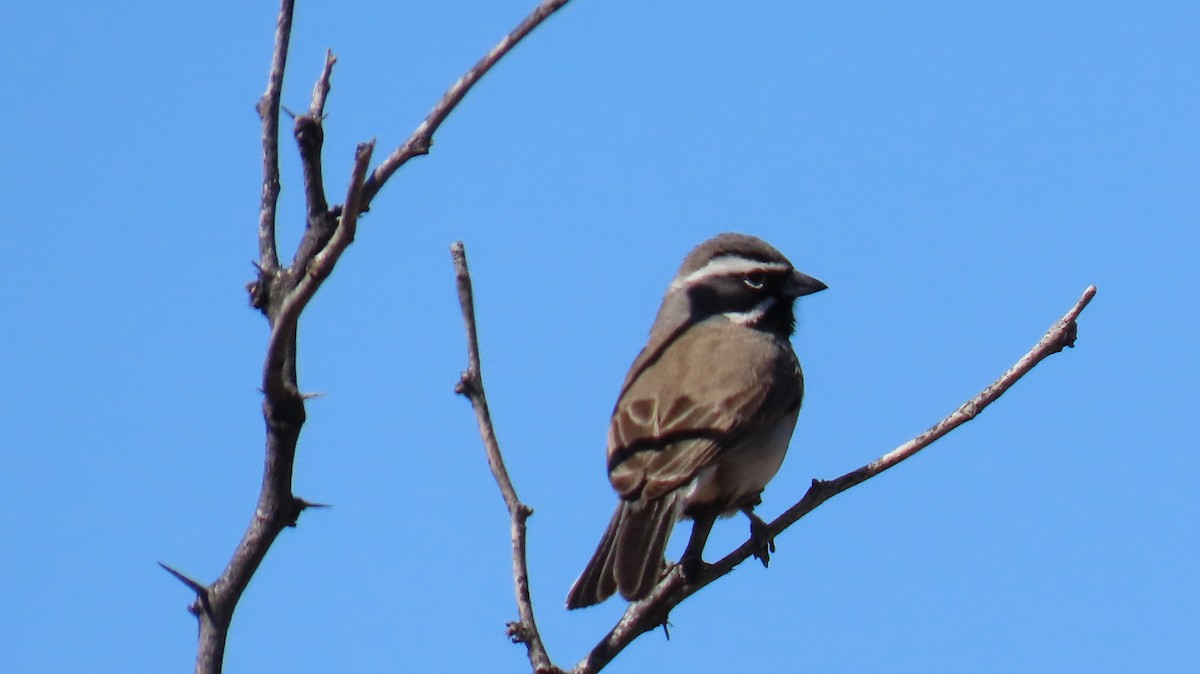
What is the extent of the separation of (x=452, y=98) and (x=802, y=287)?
600 centimetres

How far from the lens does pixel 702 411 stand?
8.06 m

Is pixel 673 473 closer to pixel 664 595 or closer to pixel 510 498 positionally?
pixel 664 595

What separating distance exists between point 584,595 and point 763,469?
199 cm

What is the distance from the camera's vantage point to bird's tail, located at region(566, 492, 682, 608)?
252 inches

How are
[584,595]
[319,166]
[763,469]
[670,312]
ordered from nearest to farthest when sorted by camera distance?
[319,166] → [584,595] → [763,469] → [670,312]

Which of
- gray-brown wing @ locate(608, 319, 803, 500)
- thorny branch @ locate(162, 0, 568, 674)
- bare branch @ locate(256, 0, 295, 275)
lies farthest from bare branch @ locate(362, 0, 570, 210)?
gray-brown wing @ locate(608, 319, 803, 500)

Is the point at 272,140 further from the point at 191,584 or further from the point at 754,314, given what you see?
the point at 754,314

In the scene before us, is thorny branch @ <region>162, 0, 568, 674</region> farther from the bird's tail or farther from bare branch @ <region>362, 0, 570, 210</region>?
the bird's tail

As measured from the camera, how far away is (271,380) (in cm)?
387

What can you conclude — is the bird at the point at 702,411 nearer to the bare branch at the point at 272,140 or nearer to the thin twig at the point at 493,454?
the thin twig at the point at 493,454

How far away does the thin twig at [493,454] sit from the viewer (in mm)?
4875

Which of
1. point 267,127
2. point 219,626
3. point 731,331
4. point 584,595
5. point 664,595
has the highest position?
point 731,331

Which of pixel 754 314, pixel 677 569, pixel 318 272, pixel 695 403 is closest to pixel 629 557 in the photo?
pixel 677 569

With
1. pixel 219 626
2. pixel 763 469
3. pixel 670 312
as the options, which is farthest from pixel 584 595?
pixel 670 312
